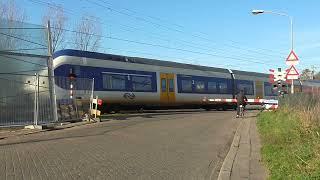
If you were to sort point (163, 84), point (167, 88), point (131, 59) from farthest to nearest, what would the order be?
point (167, 88), point (163, 84), point (131, 59)

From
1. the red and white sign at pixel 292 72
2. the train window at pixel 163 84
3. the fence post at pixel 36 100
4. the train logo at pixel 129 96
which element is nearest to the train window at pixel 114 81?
the train logo at pixel 129 96

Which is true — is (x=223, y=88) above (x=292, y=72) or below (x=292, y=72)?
below

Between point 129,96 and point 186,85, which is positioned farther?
point 186,85

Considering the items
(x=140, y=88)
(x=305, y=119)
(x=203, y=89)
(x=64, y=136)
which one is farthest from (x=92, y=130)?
(x=203, y=89)

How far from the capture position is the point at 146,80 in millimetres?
30750

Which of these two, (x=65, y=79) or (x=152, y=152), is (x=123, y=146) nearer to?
(x=152, y=152)

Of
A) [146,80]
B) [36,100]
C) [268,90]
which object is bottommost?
[36,100]

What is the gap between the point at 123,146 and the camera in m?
13.1

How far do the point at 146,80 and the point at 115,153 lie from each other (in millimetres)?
19222

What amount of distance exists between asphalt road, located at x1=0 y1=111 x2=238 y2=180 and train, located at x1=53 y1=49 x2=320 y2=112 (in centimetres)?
508

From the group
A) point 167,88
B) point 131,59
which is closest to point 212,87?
point 167,88

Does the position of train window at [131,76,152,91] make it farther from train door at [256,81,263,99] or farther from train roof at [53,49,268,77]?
train door at [256,81,263,99]

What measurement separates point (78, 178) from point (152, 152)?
386 centimetres

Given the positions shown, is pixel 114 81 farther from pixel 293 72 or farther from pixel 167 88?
pixel 293 72
